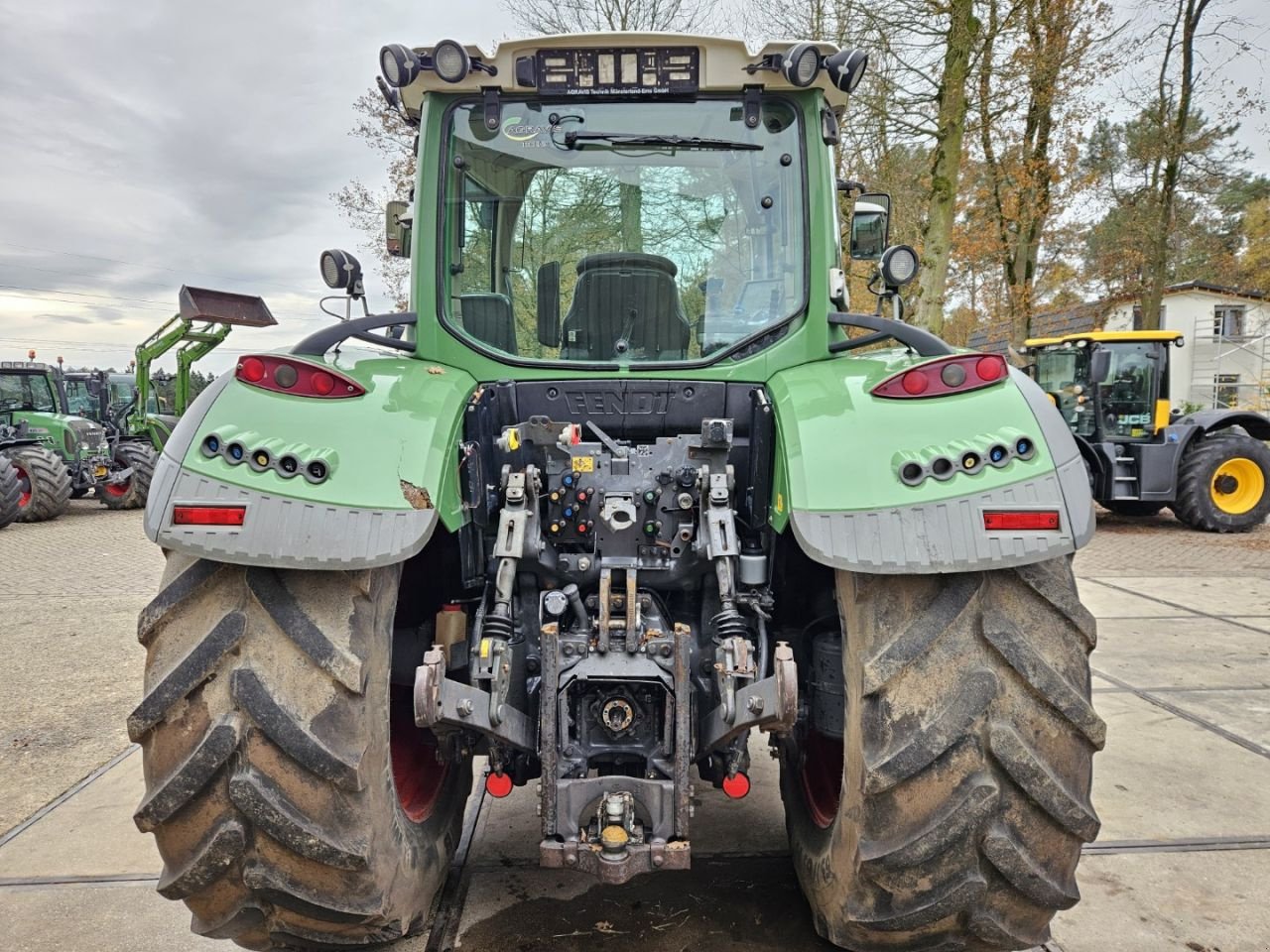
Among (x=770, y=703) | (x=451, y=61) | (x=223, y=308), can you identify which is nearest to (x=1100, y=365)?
(x=451, y=61)

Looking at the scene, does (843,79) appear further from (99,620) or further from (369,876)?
(99,620)

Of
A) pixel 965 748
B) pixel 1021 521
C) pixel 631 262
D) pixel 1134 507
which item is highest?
pixel 631 262

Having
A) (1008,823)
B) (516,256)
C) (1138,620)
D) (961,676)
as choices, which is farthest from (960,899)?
(1138,620)

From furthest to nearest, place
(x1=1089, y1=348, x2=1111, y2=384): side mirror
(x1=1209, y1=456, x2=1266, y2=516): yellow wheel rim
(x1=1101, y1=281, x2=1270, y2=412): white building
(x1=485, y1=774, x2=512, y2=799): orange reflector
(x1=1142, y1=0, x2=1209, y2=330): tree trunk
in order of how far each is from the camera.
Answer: (x1=1101, y1=281, x2=1270, y2=412): white building
(x1=1142, y1=0, x2=1209, y2=330): tree trunk
(x1=1209, y1=456, x2=1266, y2=516): yellow wheel rim
(x1=1089, y1=348, x2=1111, y2=384): side mirror
(x1=485, y1=774, x2=512, y2=799): orange reflector

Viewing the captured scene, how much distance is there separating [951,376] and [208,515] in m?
1.72

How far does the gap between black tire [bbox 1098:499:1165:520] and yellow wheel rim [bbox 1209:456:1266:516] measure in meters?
0.69

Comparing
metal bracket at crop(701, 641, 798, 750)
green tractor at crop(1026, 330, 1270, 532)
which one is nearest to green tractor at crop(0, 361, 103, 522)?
metal bracket at crop(701, 641, 798, 750)

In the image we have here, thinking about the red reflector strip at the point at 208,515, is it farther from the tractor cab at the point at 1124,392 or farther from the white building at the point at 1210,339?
the white building at the point at 1210,339

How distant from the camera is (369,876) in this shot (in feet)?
6.41

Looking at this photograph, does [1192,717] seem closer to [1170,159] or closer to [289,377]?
[289,377]

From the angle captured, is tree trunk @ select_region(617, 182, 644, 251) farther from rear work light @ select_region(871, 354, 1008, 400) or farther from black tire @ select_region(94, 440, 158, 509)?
black tire @ select_region(94, 440, 158, 509)

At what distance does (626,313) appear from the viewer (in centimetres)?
287

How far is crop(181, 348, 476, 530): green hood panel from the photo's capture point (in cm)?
192

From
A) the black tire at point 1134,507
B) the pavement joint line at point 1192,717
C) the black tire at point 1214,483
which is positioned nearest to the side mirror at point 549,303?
the pavement joint line at point 1192,717
